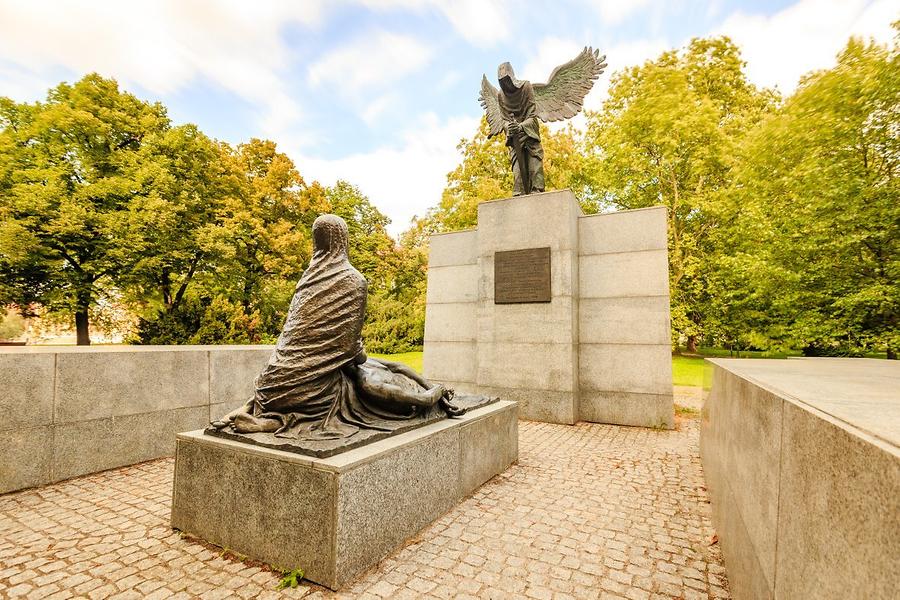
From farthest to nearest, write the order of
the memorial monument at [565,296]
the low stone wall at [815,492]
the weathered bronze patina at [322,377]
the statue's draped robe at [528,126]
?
the statue's draped robe at [528,126] → the memorial monument at [565,296] → the weathered bronze patina at [322,377] → the low stone wall at [815,492]

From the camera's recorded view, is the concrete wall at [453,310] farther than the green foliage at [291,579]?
Yes

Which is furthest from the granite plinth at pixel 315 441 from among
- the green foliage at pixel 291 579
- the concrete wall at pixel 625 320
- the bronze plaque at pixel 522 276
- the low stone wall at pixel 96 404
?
the concrete wall at pixel 625 320

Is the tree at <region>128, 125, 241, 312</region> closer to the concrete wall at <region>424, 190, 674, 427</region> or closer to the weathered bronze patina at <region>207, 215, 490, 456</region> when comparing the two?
the concrete wall at <region>424, 190, 674, 427</region>

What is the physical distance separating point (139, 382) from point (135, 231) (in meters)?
14.0

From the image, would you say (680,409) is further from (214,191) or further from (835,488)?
(214,191)

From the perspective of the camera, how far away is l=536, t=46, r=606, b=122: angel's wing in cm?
910

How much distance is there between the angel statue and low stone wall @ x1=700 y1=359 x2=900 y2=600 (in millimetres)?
7266

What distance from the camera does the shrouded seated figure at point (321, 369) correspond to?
11.3ft

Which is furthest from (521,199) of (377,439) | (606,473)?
(377,439)

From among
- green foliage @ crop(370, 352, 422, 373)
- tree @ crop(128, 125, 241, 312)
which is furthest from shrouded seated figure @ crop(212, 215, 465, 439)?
tree @ crop(128, 125, 241, 312)

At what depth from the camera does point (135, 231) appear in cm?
1611

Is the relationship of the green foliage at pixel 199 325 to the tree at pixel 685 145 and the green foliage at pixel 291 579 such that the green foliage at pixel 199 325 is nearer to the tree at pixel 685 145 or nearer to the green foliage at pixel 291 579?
the green foliage at pixel 291 579

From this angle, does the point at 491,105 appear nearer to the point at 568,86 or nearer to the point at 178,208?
the point at 568,86

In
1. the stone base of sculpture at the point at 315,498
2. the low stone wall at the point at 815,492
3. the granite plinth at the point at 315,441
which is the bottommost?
the stone base of sculpture at the point at 315,498
